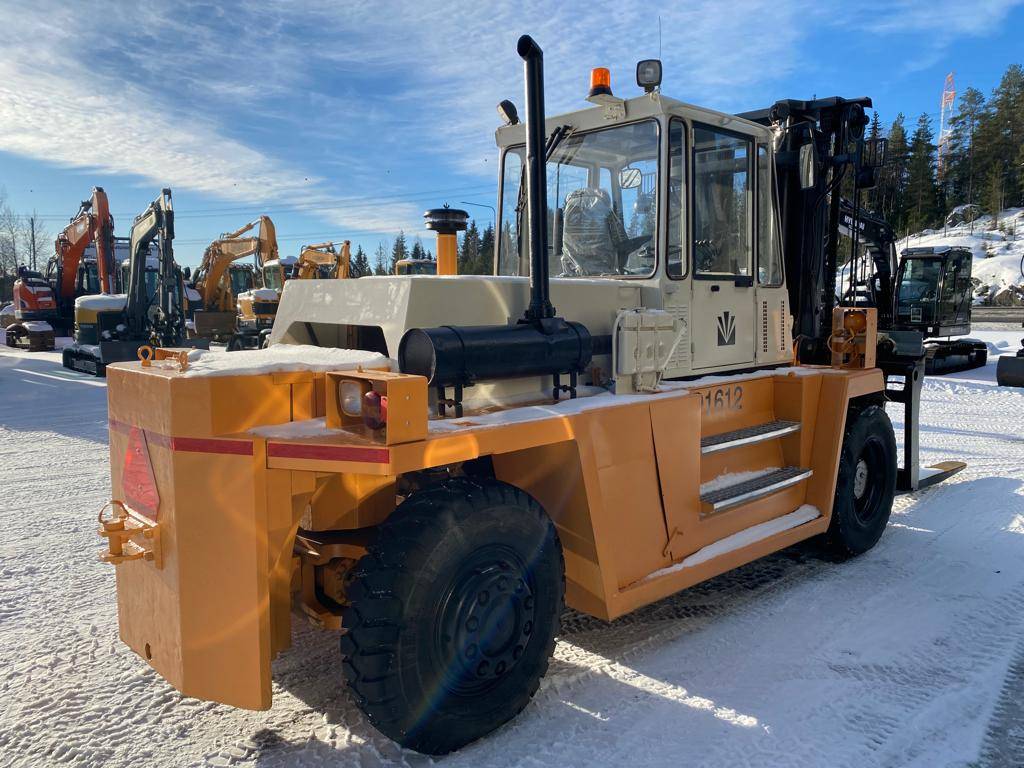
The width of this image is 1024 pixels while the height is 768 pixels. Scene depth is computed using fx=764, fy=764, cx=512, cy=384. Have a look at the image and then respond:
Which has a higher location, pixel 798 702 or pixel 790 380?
pixel 790 380

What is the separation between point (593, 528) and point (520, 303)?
1.12m

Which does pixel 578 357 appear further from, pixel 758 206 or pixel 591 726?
pixel 758 206

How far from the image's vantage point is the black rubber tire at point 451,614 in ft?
8.93

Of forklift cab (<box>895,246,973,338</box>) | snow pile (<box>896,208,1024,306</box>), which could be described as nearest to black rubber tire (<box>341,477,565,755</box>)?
forklift cab (<box>895,246,973,338</box>)

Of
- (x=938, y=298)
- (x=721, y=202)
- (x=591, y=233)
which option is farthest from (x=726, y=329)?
(x=938, y=298)

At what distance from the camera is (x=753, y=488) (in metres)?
4.54

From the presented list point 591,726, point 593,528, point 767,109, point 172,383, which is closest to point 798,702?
point 591,726

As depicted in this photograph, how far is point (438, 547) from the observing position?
280cm

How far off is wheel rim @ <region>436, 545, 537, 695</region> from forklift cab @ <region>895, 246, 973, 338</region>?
2070 centimetres

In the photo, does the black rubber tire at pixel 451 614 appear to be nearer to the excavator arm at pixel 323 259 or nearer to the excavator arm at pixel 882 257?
the excavator arm at pixel 882 257

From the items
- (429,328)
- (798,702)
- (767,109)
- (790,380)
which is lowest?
(798,702)

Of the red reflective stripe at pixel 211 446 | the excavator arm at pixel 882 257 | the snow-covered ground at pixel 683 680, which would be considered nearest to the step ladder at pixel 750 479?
the snow-covered ground at pixel 683 680

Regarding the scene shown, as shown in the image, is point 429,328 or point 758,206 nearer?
point 429,328

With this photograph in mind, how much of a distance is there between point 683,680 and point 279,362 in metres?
2.32
